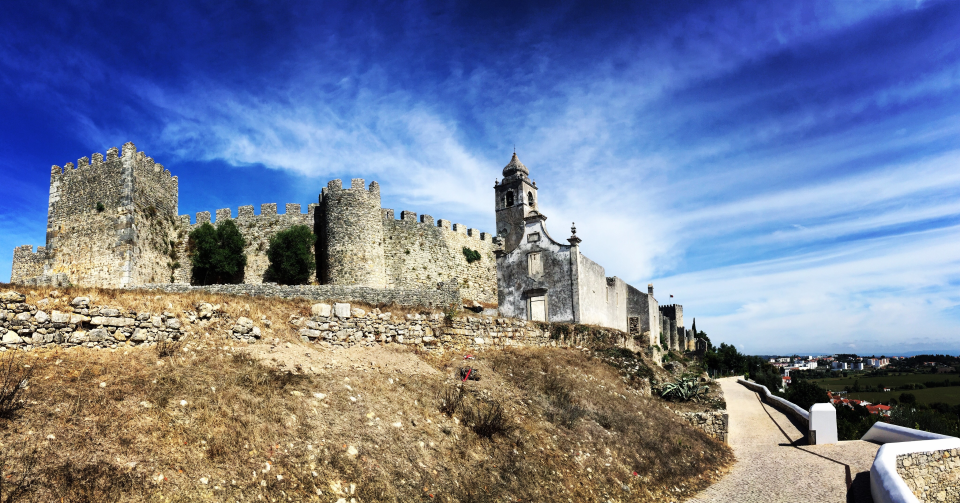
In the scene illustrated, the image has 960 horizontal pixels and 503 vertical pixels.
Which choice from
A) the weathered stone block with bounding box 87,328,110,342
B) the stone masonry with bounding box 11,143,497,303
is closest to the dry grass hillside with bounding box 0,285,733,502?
the weathered stone block with bounding box 87,328,110,342

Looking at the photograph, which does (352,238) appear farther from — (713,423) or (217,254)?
(713,423)

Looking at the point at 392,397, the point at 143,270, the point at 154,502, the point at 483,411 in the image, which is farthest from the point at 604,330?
the point at 143,270

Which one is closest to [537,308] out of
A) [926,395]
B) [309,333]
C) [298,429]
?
[309,333]

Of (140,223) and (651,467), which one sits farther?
(140,223)

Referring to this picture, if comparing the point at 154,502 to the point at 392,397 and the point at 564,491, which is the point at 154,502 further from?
the point at 564,491

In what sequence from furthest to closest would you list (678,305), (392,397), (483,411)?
1. (678,305)
2. (483,411)
3. (392,397)

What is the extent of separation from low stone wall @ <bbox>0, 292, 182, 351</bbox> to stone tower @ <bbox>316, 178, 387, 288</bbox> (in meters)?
17.5

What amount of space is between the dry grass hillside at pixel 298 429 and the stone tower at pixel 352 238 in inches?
564

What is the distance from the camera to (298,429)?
28.5ft

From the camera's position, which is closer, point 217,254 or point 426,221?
point 217,254

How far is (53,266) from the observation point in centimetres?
2491

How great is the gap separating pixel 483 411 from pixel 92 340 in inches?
302

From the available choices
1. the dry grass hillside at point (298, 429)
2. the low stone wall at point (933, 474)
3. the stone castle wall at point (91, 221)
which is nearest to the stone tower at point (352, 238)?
the stone castle wall at point (91, 221)

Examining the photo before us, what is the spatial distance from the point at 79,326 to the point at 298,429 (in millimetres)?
5006
